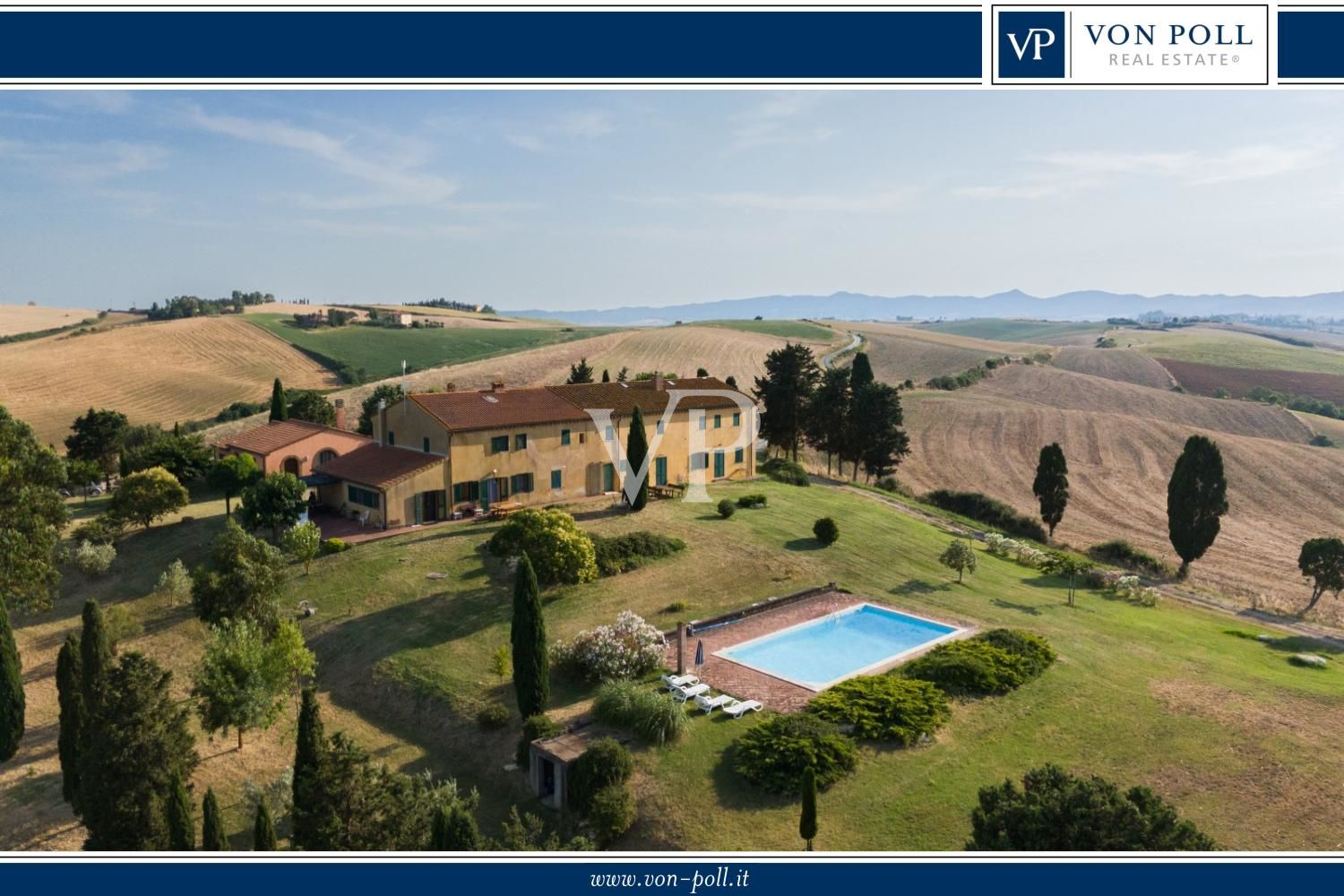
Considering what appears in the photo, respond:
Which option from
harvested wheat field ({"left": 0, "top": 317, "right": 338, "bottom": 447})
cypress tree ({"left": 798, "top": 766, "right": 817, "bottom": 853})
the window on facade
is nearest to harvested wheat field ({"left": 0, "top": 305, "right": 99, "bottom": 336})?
harvested wheat field ({"left": 0, "top": 317, "right": 338, "bottom": 447})

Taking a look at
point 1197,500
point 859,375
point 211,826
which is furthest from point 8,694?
point 859,375

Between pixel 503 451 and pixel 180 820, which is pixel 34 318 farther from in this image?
pixel 180 820

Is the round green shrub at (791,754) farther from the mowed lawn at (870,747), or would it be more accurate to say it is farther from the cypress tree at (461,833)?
the cypress tree at (461,833)

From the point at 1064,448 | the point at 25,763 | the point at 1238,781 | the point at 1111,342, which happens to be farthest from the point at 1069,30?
the point at 1111,342

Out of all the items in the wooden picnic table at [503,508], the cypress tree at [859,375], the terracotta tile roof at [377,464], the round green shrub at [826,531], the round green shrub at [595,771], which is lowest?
the round green shrub at [595,771]

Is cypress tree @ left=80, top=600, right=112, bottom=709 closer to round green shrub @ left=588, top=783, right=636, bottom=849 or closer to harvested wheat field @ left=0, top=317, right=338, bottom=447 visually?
round green shrub @ left=588, top=783, right=636, bottom=849

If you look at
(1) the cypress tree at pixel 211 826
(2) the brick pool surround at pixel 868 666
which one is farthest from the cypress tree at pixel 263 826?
(2) the brick pool surround at pixel 868 666
